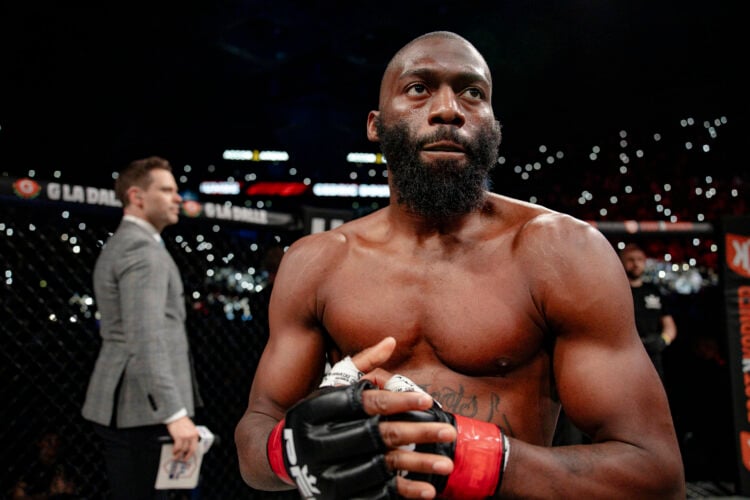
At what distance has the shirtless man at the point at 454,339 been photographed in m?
0.87

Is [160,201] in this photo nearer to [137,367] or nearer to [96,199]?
[96,199]

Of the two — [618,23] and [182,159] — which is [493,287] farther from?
[182,159]

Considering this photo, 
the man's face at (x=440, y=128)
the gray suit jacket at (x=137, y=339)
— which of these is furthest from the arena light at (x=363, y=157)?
the man's face at (x=440, y=128)

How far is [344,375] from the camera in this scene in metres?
1.01

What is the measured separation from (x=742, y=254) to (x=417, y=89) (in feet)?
A: 9.21

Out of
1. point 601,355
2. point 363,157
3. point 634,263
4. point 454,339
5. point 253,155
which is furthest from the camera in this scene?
point 363,157

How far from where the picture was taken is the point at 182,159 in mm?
16141

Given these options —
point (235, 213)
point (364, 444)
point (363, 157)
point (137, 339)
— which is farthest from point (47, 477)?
point (363, 157)

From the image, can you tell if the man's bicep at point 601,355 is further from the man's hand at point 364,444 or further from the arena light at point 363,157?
the arena light at point 363,157

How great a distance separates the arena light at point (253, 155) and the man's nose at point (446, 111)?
51.9 ft

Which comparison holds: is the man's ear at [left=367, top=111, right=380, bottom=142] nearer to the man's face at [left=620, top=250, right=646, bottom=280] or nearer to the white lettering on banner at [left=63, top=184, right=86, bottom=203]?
the white lettering on banner at [left=63, top=184, right=86, bottom=203]

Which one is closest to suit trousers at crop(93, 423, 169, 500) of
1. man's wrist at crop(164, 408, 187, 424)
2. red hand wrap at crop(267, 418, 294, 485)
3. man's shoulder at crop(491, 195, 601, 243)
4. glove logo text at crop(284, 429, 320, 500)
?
man's wrist at crop(164, 408, 187, 424)

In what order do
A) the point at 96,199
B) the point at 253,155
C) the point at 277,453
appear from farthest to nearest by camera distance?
the point at 253,155, the point at 96,199, the point at 277,453

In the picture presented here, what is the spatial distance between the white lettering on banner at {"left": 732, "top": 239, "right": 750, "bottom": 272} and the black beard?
8.57ft
